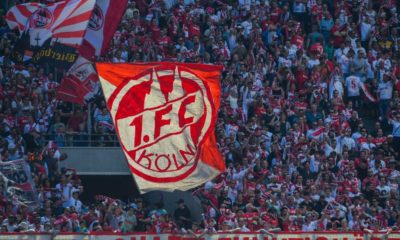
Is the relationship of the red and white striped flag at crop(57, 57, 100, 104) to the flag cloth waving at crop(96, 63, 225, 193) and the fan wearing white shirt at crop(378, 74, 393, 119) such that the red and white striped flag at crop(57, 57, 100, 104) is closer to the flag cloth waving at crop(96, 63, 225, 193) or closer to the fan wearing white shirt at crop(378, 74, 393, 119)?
the flag cloth waving at crop(96, 63, 225, 193)

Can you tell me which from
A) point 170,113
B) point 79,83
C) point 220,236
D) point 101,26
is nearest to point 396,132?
point 101,26

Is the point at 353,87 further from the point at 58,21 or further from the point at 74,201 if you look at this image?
the point at 74,201

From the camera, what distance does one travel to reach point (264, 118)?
33000 millimetres

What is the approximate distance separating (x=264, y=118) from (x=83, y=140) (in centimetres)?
406

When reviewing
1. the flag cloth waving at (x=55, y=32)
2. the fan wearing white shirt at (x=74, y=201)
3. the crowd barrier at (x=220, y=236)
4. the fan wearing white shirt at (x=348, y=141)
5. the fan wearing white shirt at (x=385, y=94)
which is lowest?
the crowd barrier at (x=220, y=236)

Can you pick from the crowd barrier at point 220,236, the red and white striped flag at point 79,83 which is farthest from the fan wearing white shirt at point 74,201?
the crowd barrier at point 220,236

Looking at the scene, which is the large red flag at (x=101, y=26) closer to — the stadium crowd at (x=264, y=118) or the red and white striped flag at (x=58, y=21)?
Answer: the red and white striped flag at (x=58, y=21)

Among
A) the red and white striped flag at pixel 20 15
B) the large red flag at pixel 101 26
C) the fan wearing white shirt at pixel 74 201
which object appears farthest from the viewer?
the red and white striped flag at pixel 20 15

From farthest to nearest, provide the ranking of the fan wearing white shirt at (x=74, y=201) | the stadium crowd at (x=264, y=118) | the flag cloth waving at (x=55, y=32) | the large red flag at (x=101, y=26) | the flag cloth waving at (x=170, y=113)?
1. the large red flag at (x=101, y=26)
2. the flag cloth waving at (x=55, y=32)
3. the stadium crowd at (x=264, y=118)
4. the fan wearing white shirt at (x=74, y=201)
5. the flag cloth waving at (x=170, y=113)

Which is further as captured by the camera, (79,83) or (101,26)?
(101,26)

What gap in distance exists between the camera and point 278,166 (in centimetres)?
3152

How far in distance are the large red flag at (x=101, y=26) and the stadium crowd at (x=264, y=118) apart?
1.62m

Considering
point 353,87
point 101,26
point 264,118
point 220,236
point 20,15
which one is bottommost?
point 220,236

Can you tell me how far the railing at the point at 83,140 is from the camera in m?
31.2
